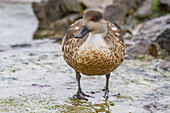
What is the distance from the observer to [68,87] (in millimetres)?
5793

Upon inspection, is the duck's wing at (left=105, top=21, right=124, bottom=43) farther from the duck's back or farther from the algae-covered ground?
the algae-covered ground

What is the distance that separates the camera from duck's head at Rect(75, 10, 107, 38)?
15.1 feet

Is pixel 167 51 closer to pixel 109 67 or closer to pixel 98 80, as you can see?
pixel 98 80

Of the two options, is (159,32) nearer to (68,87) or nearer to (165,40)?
(165,40)

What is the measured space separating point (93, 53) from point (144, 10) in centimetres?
862

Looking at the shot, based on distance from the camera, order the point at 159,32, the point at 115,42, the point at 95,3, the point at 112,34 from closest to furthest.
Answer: the point at 115,42 < the point at 112,34 < the point at 159,32 < the point at 95,3

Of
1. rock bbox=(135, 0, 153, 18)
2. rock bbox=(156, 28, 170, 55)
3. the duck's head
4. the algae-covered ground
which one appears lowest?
the algae-covered ground

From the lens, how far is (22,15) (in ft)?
47.6

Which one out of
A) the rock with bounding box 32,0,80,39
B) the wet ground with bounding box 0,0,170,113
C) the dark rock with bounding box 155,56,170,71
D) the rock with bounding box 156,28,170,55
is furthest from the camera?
the rock with bounding box 32,0,80,39

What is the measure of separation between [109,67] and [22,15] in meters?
10.4

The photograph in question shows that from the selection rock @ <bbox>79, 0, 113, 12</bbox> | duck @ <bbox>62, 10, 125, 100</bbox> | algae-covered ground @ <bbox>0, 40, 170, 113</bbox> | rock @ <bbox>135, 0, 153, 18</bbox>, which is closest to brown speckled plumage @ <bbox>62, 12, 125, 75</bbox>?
duck @ <bbox>62, 10, 125, 100</bbox>

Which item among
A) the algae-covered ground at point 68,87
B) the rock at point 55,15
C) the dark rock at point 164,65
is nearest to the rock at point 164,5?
the rock at point 55,15

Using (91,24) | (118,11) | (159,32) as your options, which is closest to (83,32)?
(91,24)

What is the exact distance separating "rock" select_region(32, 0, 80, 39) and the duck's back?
6.71 m
